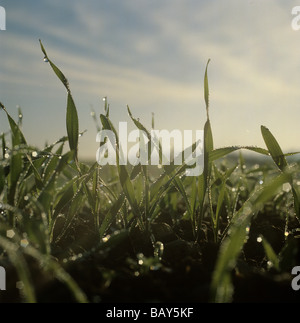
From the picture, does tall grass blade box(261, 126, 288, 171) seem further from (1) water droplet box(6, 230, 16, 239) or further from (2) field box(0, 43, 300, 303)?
(1) water droplet box(6, 230, 16, 239)

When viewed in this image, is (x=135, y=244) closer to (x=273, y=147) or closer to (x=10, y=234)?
(x=10, y=234)

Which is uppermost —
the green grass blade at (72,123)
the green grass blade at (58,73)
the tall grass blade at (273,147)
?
the green grass blade at (58,73)

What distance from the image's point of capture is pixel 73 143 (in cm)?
108

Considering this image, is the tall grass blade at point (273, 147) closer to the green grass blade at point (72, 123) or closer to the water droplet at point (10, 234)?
the green grass blade at point (72, 123)

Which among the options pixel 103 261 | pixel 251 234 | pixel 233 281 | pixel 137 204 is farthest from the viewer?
pixel 251 234

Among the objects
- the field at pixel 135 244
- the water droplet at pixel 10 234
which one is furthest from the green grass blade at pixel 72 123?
the water droplet at pixel 10 234

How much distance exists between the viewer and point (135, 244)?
102cm

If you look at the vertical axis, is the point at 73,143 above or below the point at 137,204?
above

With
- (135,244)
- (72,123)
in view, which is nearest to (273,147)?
(135,244)

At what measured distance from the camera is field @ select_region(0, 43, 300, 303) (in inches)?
25.8

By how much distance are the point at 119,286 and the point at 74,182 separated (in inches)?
16.3

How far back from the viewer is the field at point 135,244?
65 centimetres
